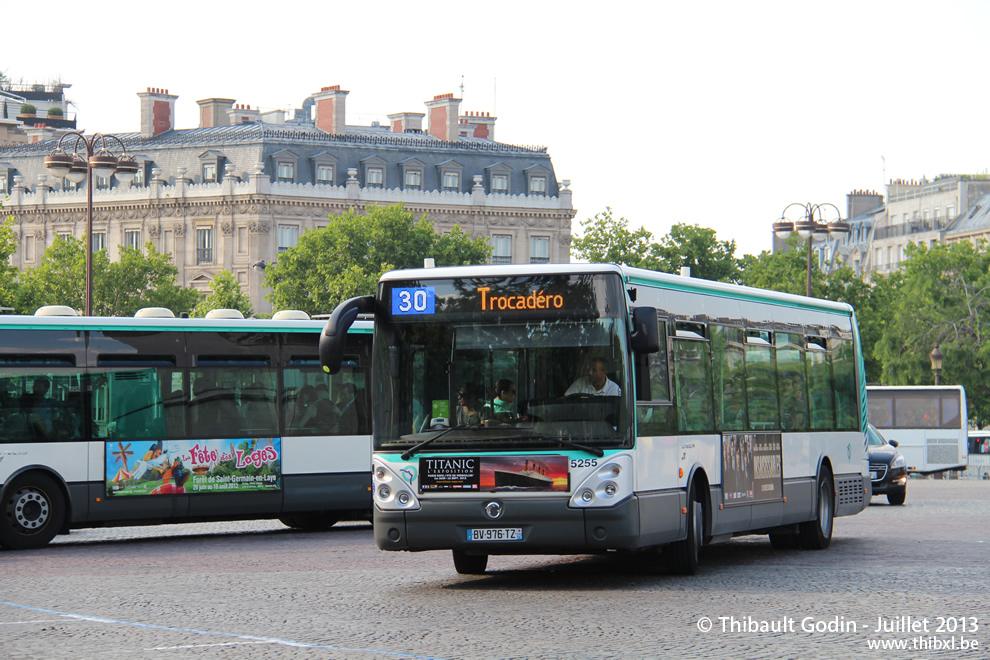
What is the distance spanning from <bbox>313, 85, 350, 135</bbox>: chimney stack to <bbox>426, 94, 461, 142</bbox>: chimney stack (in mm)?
6228

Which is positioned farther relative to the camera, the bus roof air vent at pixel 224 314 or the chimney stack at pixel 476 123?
the chimney stack at pixel 476 123

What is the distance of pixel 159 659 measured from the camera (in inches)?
416

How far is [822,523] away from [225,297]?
237ft

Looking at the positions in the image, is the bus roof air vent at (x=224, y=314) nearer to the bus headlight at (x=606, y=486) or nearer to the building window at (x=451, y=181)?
the bus headlight at (x=606, y=486)

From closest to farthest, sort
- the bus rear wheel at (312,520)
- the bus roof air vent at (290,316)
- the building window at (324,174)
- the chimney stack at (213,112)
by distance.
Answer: the bus roof air vent at (290,316), the bus rear wheel at (312,520), the building window at (324,174), the chimney stack at (213,112)

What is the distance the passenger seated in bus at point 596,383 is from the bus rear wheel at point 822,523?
5663 mm

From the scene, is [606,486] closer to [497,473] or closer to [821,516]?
[497,473]

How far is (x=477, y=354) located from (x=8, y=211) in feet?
307

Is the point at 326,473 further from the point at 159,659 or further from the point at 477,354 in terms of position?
the point at 159,659

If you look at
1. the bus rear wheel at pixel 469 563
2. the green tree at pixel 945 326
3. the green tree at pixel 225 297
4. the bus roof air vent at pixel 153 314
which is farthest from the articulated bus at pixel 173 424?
the green tree at pixel 225 297

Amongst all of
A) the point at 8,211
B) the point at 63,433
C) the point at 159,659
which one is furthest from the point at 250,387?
the point at 8,211

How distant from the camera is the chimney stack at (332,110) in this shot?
102000 mm

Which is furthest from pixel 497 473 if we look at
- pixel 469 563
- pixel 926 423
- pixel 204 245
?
pixel 204 245

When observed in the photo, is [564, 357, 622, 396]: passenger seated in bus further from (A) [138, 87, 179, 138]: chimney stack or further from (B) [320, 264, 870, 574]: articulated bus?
(A) [138, 87, 179, 138]: chimney stack
